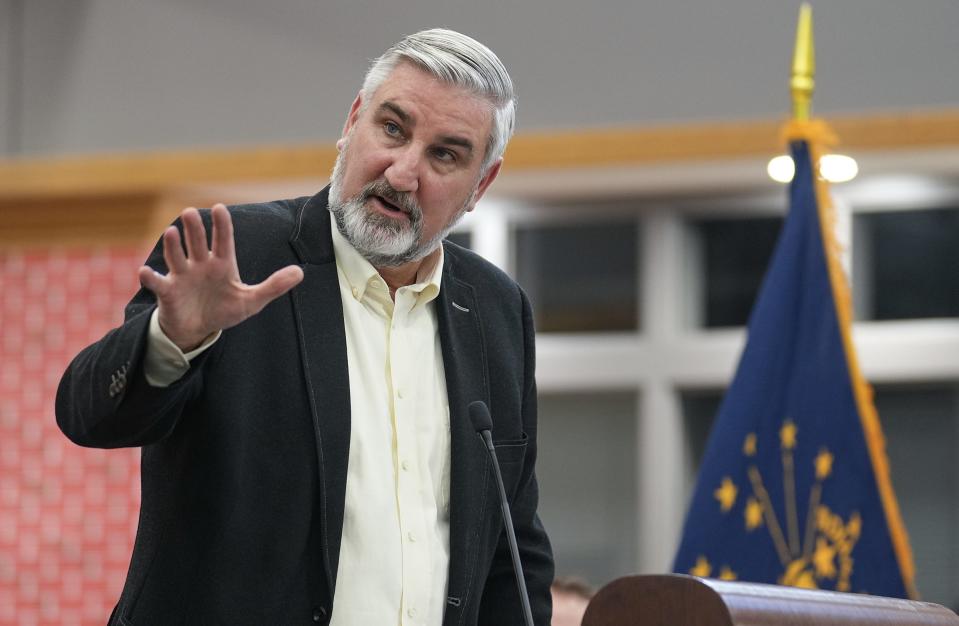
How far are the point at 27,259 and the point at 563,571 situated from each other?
2.17m

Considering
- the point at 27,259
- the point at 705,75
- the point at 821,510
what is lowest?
the point at 821,510

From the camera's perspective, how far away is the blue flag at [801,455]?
371cm

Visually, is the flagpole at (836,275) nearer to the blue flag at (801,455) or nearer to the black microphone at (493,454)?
the blue flag at (801,455)

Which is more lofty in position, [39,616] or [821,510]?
[821,510]

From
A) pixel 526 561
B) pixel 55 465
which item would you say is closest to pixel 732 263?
pixel 55 465

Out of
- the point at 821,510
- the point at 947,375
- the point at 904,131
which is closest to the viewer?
the point at 821,510

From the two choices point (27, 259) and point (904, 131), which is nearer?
point (904, 131)

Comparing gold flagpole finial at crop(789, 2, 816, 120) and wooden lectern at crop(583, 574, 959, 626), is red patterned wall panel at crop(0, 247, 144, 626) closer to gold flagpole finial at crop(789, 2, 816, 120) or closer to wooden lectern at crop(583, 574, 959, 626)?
gold flagpole finial at crop(789, 2, 816, 120)

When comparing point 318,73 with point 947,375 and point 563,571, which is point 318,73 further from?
point 947,375

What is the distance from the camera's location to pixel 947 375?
4.71 metres

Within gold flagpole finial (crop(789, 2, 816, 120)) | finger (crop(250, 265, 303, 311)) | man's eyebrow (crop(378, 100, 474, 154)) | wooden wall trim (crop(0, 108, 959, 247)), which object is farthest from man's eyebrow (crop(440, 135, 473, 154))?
wooden wall trim (crop(0, 108, 959, 247))

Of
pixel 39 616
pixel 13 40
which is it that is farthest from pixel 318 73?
pixel 39 616

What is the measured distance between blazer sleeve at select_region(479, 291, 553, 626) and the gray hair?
0.41 m

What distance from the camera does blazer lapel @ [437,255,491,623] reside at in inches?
76.2
